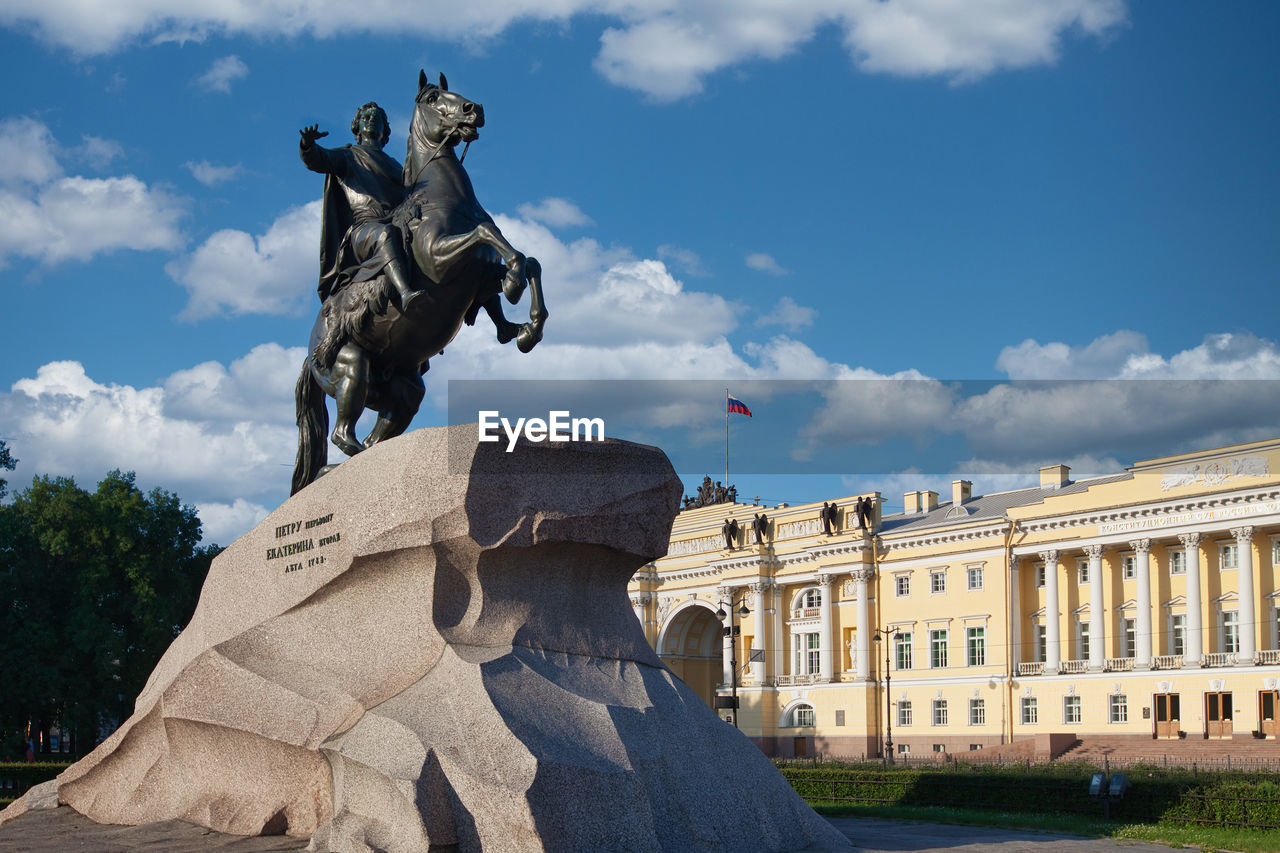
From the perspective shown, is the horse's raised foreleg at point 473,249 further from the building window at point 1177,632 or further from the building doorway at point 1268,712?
the building window at point 1177,632

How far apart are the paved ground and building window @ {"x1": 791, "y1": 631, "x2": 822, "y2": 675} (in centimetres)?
5684

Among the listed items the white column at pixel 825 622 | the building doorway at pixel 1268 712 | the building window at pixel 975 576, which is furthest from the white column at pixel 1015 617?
the building doorway at pixel 1268 712

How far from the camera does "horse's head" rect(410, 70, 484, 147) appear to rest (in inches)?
416

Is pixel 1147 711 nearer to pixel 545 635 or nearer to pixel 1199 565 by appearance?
pixel 1199 565

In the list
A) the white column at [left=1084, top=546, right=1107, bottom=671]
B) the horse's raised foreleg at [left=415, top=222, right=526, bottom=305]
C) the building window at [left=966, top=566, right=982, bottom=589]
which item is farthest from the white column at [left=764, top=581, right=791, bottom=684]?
the horse's raised foreleg at [left=415, top=222, right=526, bottom=305]

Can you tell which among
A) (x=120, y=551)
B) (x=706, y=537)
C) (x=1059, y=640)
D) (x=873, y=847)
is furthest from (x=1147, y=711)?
(x=873, y=847)

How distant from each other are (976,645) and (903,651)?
4.46 metres

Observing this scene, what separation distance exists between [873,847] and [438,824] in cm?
361

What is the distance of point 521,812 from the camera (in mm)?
7621

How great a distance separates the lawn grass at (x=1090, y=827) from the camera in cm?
1370

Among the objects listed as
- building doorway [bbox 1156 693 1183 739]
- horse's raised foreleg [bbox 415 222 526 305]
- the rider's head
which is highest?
the rider's head

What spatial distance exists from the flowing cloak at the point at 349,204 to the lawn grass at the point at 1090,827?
949 cm

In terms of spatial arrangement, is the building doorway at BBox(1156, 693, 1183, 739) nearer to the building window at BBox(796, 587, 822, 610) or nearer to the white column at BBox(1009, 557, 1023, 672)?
the white column at BBox(1009, 557, 1023, 672)

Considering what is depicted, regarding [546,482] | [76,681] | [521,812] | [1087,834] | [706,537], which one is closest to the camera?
[521,812]
